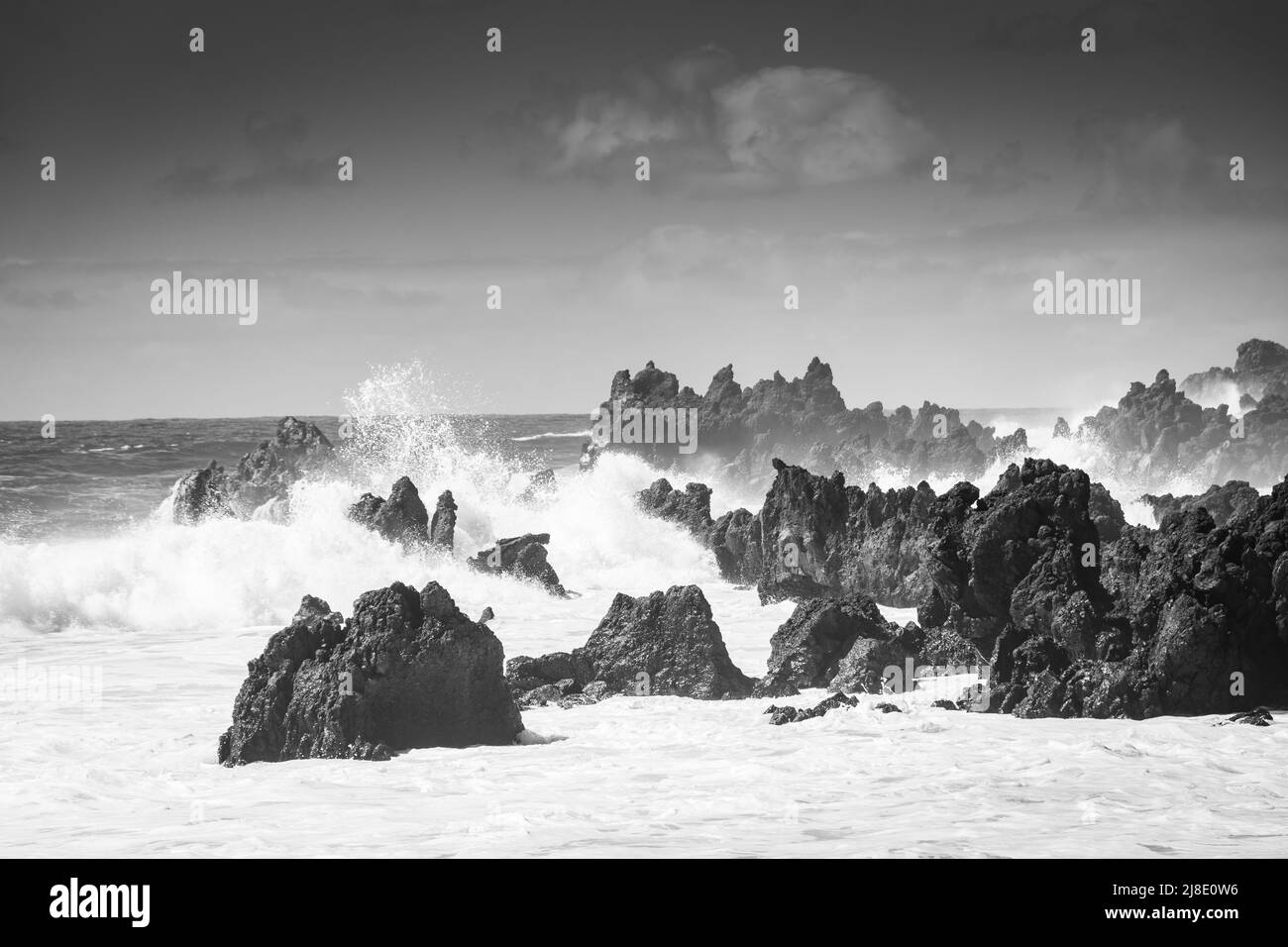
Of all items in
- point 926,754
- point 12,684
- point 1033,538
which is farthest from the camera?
point 12,684

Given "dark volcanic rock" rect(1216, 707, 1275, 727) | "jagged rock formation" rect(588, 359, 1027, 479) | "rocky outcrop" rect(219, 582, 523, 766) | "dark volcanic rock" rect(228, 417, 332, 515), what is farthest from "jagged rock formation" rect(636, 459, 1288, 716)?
"jagged rock formation" rect(588, 359, 1027, 479)

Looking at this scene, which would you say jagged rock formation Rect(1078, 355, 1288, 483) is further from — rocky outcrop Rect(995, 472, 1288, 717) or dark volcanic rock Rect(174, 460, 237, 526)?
rocky outcrop Rect(995, 472, 1288, 717)

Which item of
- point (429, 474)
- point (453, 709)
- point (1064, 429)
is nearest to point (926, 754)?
point (453, 709)

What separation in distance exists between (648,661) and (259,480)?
96.9ft

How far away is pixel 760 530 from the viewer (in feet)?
130

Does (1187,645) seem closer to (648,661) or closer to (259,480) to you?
(648,661)

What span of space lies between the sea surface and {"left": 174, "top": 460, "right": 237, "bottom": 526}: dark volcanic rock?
36.7ft

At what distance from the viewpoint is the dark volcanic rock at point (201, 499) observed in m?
47.8

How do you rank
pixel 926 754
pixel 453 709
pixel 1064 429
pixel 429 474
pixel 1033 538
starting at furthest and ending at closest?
pixel 1064 429 < pixel 429 474 < pixel 1033 538 < pixel 453 709 < pixel 926 754

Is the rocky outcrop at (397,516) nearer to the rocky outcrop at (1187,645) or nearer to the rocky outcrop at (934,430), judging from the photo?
the rocky outcrop at (1187,645)

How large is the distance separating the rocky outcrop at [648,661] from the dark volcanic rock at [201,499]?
2506 cm

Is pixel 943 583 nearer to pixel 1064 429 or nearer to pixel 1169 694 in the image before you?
pixel 1169 694

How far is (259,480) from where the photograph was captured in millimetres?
50625
